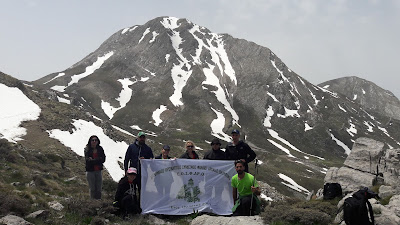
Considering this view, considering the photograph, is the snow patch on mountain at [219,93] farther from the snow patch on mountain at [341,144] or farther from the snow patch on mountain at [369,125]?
the snow patch on mountain at [369,125]

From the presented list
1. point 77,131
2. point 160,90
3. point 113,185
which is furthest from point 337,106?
point 113,185

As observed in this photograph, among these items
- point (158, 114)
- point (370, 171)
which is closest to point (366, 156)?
point (370, 171)

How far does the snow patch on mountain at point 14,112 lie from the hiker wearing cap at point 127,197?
1157 inches

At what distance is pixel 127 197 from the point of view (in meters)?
12.3

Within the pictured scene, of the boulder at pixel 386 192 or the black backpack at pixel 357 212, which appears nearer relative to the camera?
the black backpack at pixel 357 212

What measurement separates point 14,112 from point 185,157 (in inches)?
1661

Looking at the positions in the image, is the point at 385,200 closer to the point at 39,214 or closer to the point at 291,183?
the point at 39,214

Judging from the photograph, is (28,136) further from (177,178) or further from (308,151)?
(308,151)

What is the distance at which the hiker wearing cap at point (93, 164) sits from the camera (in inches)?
560

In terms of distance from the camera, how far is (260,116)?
6860 inches

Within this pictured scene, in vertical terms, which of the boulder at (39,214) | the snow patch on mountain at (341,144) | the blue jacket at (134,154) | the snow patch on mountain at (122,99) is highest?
the snow patch on mountain at (122,99)

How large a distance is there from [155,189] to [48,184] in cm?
978

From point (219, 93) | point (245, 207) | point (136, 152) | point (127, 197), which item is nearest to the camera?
point (245, 207)

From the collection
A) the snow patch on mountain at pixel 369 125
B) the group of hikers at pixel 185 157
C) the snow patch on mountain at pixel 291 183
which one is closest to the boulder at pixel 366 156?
the group of hikers at pixel 185 157
